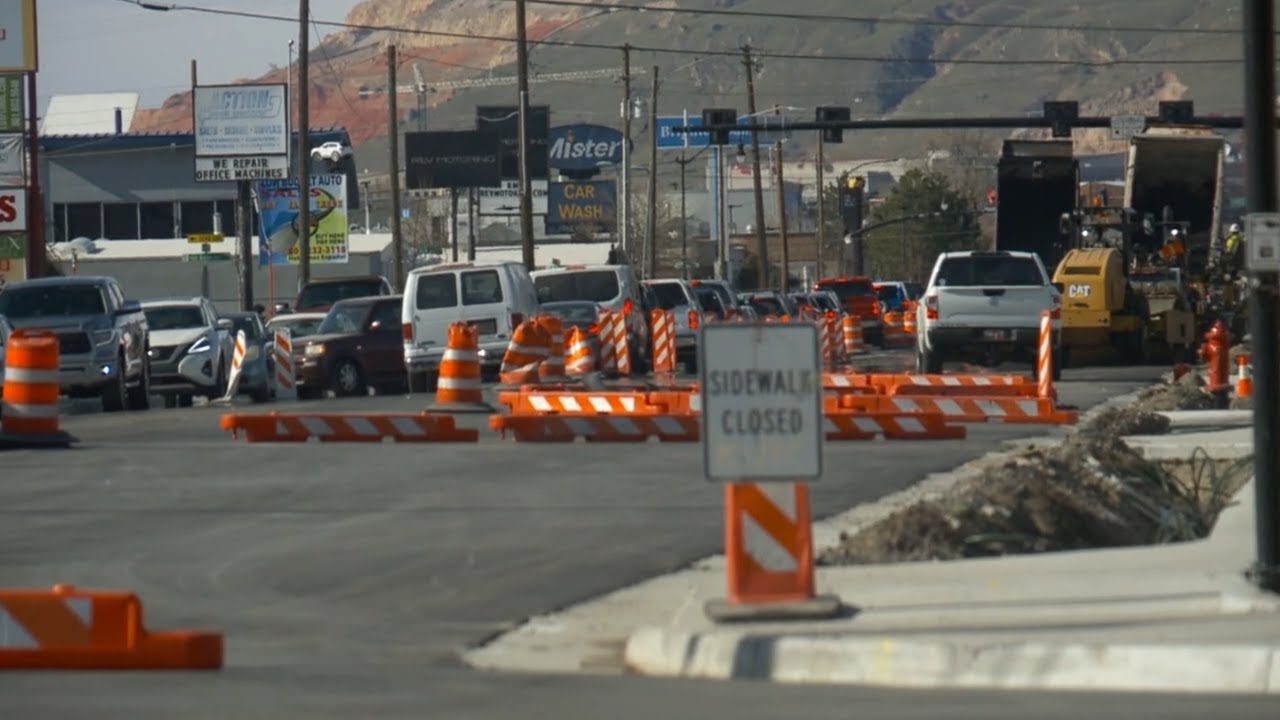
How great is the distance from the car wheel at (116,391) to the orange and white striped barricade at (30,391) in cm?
812

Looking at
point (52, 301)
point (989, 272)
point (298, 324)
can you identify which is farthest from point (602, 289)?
point (52, 301)

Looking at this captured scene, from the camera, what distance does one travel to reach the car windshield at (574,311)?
1426 inches

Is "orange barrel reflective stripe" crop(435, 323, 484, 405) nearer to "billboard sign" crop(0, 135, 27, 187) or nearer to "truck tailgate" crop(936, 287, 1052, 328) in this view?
"truck tailgate" crop(936, 287, 1052, 328)

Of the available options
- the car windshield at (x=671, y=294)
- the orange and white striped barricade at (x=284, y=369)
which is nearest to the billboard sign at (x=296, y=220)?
the car windshield at (x=671, y=294)

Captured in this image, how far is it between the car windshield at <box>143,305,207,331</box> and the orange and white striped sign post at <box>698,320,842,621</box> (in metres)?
24.9

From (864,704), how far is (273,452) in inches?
464

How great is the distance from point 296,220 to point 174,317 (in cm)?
4108

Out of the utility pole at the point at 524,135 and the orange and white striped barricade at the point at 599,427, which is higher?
the utility pole at the point at 524,135

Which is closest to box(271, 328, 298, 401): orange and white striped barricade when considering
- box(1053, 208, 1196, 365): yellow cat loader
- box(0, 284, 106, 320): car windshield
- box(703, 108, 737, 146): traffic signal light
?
box(0, 284, 106, 320): car windshield

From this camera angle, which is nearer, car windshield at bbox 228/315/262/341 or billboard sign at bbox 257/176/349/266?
car windshield at bbox 228/315/262/341

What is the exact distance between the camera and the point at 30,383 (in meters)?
19.7

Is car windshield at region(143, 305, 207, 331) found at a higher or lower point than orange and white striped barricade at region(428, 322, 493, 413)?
higher

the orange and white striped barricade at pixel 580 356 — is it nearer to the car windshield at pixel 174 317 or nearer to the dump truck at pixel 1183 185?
the car windshield at pixel 174 317

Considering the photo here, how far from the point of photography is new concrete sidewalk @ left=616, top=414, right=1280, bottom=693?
8.48 meters
